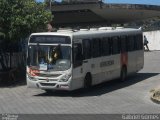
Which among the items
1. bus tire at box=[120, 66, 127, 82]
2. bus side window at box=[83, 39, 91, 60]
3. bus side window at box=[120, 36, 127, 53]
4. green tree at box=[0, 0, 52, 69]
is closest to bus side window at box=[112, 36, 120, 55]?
bus side window at box=[120, 36, 127, 53]

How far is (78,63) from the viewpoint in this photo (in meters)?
21.6

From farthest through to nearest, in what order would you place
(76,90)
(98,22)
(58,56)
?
(98,22)
(76,90)
(58,56)

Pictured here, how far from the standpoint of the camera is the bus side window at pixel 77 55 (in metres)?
21.3

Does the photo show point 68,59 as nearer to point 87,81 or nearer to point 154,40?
point 87,81

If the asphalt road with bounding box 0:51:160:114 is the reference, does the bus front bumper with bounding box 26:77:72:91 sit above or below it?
above

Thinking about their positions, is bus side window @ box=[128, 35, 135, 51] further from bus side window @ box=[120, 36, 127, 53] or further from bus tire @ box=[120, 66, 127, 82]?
bus tire @ box=[120, 66, 127, 82]

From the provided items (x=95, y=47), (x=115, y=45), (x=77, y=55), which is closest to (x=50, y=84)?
(x=77, y=55)

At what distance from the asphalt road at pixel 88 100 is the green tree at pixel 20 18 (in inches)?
106

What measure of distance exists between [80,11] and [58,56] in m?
56.6

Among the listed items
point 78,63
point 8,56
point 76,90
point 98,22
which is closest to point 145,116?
point 78,63

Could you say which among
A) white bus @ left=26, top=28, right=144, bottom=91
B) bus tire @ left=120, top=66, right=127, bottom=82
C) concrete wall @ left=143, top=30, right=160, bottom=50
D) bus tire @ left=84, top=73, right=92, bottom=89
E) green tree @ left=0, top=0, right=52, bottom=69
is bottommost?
concrete wall @ left=143, top=30, right=160, bottom=50

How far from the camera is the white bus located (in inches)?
834

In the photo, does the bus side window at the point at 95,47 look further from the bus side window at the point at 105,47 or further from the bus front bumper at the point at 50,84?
the bus front bumper at the point at 50,84

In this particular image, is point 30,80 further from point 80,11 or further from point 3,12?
point 80,11
